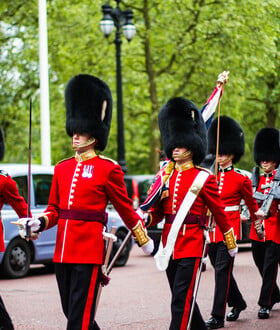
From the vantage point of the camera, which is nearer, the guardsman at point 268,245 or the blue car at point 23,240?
the guardsman at point 268,245

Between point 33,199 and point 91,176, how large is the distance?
6854 millimetres

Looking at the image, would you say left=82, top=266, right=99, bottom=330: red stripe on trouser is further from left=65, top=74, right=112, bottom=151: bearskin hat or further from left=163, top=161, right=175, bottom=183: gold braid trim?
left=163, top=161, right=175, bottom=183: gold braid trim

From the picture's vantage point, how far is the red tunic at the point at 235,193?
→ 900 centimetres

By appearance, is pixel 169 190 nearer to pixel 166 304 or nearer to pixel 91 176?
pixel 91 176

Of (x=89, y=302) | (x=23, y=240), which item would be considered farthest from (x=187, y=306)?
(x=23, y=240)

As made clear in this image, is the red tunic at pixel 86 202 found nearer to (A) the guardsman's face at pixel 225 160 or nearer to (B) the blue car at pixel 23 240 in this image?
(A) the guardsman's face at pixel 225 160

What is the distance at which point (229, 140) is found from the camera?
9641mm

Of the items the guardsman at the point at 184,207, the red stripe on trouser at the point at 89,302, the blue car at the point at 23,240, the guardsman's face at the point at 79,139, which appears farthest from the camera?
the blue car at the point at 23,240

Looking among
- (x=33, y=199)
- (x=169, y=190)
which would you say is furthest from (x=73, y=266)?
(x=33, y=199)

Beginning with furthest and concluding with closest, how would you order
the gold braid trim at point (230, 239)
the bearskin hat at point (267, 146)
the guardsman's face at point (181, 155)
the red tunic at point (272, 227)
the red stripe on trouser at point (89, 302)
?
1. the bearskin hat at point (267, 146)
2. the red tunic at point (272, 227)
3. the gold braid trim at point (230, 239)
4. the guardsman's face at point (181, 155)
5. the red stripe on trouser at point (89, 302)

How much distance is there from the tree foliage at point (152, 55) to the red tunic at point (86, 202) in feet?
53.4

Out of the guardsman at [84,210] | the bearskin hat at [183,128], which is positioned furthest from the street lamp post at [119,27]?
the guardsman at [84,210]

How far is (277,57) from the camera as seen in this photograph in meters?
24.2

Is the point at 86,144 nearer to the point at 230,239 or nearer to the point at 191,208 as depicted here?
the point at 191,208
